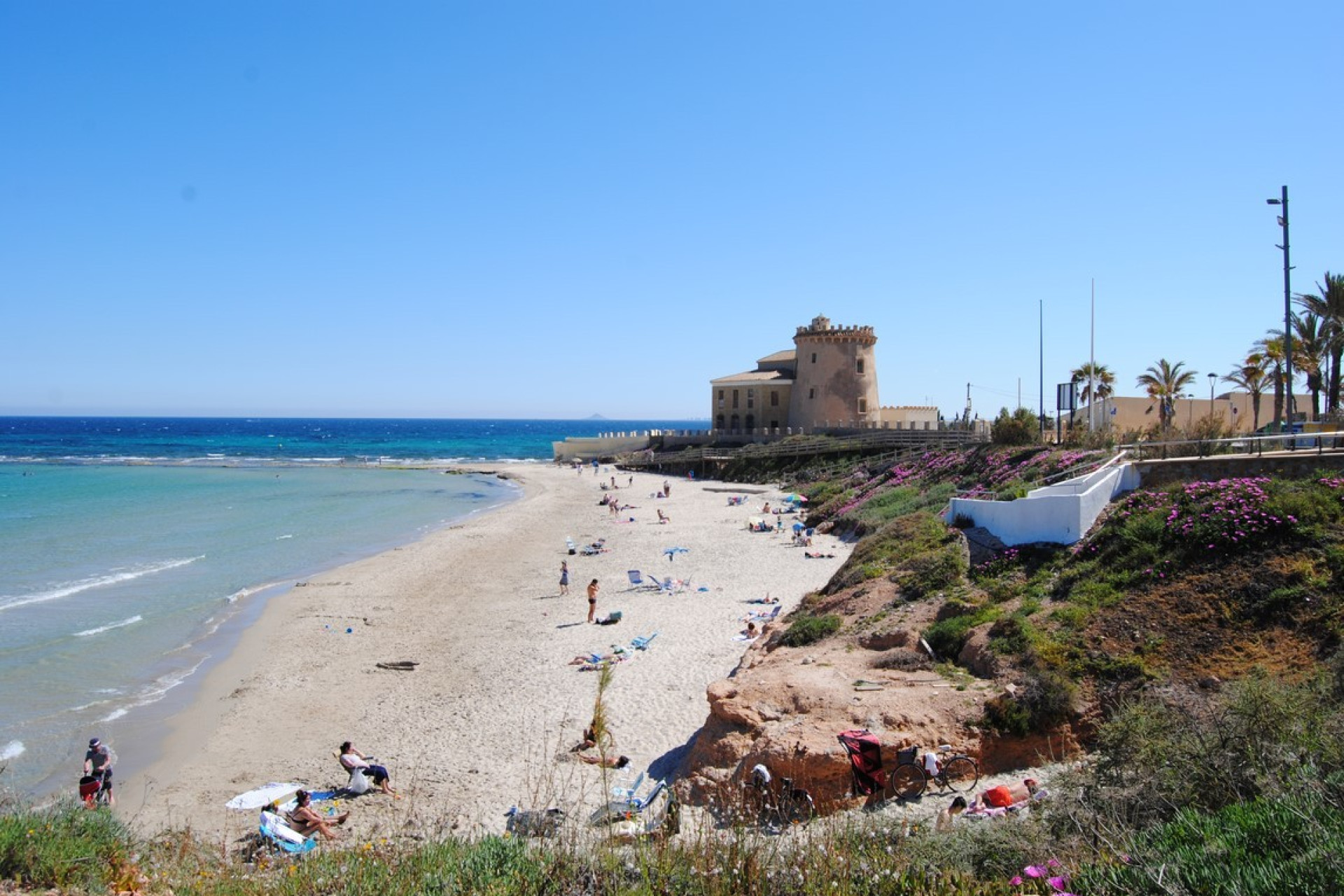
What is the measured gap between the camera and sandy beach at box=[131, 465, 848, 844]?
11109 millimetres

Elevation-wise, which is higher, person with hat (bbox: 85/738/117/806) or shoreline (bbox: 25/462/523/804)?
person with hat (bbox: 85/738/117/806)

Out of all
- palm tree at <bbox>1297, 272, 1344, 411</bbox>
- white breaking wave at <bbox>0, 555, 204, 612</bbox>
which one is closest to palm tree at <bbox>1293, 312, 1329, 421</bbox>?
palm tree at <bbox>1297, 272, 1344, 411</bbox>

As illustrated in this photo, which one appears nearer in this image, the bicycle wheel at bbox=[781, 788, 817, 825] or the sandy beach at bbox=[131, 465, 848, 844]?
the bicycle wheel at bbox=[781, 788, 817, 825]

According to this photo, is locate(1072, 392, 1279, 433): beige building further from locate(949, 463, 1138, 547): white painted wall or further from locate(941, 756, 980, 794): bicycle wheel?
locate(941, 756, 980, 794): bicycle wheel

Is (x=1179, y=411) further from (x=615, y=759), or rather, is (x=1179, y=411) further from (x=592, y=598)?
(x=615, y=759)

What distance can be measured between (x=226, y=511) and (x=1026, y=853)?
145ft

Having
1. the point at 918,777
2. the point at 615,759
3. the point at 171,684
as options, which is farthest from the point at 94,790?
the point at 918,777

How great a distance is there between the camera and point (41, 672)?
1638 centimetres

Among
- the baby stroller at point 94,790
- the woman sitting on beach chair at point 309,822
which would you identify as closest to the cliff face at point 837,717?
the woman sitting on beach chair at point 309,822

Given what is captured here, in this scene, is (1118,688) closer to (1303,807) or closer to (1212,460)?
(1303,807)

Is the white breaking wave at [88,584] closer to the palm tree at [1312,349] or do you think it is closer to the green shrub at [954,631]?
the green shrub at [954,631]

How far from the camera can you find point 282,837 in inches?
366

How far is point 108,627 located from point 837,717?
56.8ft

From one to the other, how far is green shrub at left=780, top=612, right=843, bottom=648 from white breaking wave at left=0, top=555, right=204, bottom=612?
19274 millimetres
